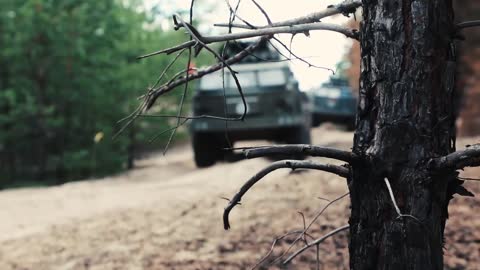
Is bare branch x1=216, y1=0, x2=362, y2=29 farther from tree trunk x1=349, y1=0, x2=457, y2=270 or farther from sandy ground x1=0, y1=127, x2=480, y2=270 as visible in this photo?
sandy ground x1=0, y1=127, x2=480, y2=270

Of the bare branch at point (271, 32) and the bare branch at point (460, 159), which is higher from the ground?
the bare branch at point (271, 32)

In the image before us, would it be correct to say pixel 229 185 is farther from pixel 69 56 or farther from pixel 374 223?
pixel 69 56

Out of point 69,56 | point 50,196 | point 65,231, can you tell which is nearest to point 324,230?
point 65,231

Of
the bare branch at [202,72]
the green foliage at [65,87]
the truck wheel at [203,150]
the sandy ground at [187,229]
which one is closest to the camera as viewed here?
the bare branch at [202,72]

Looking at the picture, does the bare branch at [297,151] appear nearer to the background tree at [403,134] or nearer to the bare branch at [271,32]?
the background tree at [403,134]

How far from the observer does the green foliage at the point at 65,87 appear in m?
17.2

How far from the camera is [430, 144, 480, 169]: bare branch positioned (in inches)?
97.2

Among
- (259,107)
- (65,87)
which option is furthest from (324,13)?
(65,87)

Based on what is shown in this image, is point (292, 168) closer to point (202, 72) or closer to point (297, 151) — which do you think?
point (297, 151)

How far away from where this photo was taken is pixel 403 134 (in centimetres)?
265

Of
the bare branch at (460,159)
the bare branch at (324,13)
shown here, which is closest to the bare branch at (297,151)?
the bare branch at (460,159)

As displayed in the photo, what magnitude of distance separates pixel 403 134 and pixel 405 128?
0.02 metres

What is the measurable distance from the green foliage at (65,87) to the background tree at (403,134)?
46.6ft

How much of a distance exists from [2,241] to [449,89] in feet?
18.1
